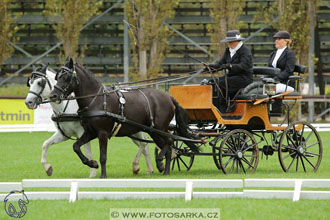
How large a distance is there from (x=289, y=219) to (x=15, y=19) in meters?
26.2

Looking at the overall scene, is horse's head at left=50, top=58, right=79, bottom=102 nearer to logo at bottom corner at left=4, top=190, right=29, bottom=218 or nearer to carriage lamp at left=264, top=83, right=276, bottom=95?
logo at bottom corner at left=4, top=190, right=29, bottom=218

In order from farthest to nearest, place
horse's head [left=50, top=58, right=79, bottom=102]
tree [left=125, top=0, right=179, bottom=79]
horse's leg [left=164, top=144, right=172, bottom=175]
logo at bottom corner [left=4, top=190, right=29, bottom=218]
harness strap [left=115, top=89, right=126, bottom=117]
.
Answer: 1. tree [left=125, top=0, right=179, bottom=79]
2. horse's leg [left=164, top=144, right=172, bottom=175]
3. harness strap [left=115, top=89, right=126, bottom=117]
4. horse's head [left=50, top=58, right=79, bottom=102]
5. logo at bottom corner [left=4, top=190, right=29, bottom=218]

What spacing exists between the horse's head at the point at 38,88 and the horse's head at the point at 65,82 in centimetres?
63

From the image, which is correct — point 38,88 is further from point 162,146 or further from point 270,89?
point 270,89

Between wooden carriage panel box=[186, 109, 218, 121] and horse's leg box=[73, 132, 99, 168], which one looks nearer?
horse's leg box=[73, 132, 99, 168]

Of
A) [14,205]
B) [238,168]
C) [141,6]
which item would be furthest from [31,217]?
[141,6]

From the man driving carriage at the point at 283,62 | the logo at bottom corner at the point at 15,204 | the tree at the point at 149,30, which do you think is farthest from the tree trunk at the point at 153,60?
the logo at bottom corner at the point at 15,204

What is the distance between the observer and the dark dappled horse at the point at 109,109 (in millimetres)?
10508

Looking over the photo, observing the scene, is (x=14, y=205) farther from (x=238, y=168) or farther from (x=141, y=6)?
(x=141, y=6)

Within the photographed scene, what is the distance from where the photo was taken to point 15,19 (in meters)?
31.3

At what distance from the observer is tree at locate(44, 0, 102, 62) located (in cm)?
2873

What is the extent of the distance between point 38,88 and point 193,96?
7.96ft

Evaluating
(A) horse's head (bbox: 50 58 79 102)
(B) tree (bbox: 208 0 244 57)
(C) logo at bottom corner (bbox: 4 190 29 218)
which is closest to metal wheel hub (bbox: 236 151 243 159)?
(A) horse's head (bbox: 50 58 79 102)

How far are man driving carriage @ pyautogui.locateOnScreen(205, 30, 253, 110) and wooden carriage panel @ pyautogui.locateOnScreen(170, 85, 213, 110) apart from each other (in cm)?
38
